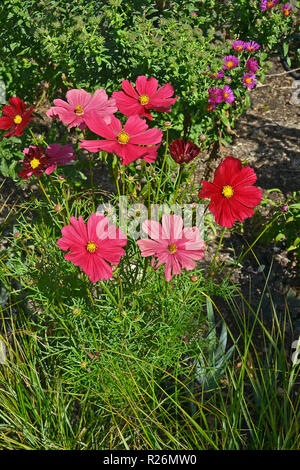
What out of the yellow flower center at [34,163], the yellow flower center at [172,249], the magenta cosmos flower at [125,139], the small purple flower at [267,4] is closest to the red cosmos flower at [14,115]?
the yellow flower center at [34,163]

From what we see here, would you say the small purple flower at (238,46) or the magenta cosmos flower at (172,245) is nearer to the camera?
the magenta cosmos flower at (172,245)

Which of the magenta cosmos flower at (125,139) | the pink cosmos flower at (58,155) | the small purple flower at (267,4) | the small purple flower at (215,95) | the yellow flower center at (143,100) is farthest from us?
the small purple flower at (267,4)

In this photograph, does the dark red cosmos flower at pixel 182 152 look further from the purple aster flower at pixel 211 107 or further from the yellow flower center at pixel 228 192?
the purple aster flower at pixel 211 107

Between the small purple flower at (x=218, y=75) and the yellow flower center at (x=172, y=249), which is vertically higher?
the small purple flower at (x=218, y=75)

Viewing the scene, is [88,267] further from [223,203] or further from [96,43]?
[96,43]

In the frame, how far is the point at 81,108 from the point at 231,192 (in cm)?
56

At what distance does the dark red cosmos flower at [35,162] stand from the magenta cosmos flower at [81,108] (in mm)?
159

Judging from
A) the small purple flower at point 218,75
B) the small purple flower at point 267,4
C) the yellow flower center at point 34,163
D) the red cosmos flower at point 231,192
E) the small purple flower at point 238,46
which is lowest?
the red cosmos flower at point 231,192

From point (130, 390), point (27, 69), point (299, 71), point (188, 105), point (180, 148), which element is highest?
point (299, 71)

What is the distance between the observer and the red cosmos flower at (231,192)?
1320mm

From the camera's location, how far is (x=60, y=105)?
153 centimetres

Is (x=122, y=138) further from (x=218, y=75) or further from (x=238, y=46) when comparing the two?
(x=238, y=46)
